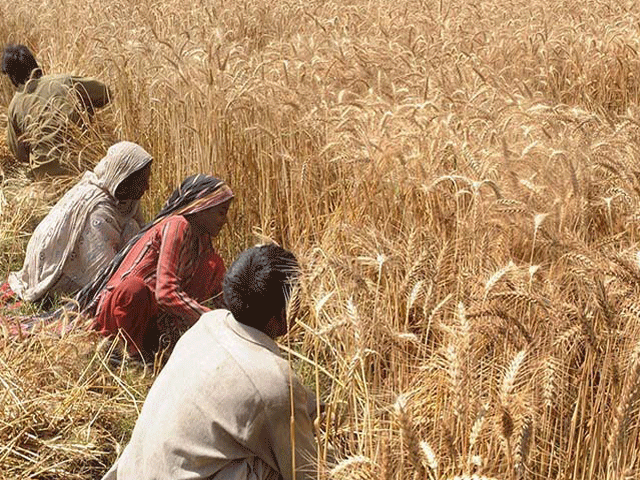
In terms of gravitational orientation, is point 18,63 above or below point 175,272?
above

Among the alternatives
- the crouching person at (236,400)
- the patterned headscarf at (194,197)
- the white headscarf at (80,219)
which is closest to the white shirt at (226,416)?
the crouching person at (236,400)

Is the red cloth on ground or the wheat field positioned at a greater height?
the wheat field

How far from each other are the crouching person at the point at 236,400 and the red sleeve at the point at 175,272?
1014mm

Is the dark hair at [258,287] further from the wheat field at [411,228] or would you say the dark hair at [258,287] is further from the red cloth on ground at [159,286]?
the red cloth on ground at [159,286]

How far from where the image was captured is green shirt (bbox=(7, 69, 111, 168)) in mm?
5332

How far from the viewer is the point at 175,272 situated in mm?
3439

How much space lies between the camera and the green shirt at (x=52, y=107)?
5.33m

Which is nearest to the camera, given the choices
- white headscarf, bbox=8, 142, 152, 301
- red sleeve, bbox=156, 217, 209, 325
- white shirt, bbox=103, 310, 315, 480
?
white shirt, bbox=103, 310, 315, 480

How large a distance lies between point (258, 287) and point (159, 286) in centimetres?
123

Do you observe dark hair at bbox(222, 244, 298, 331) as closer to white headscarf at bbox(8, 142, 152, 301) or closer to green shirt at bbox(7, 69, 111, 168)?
white headscarf at bbox(8, 142, 152, 301)

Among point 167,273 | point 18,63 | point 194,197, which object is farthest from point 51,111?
point 167,273

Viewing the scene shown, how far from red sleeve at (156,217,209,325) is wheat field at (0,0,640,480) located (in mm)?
256

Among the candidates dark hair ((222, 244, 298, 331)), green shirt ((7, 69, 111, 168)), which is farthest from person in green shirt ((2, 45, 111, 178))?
dark hair ((222, 244, 298, 331))

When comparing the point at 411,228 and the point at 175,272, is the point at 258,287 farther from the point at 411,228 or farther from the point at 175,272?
the point at 175,272
